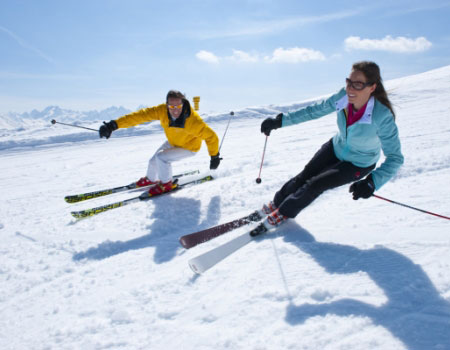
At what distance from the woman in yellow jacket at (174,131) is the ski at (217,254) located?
224 cm

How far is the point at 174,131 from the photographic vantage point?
4.94 m

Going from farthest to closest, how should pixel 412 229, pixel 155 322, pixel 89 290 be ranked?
1. pixel 412 229
2. pixel 89 290
3. pixel 155 322

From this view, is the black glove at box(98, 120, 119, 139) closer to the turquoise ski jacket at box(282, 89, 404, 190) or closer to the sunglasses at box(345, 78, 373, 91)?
the turquoise ski jacket at box(282, 89, 404, 190)

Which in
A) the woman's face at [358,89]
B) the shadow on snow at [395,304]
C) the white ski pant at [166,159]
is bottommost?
the shadow on snow at [395,304]

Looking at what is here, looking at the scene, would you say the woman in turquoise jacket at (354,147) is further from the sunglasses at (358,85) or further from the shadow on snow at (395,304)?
the shadow on snow at (395,304)

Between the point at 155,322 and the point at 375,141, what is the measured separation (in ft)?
8.66

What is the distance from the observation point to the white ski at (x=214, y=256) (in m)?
2.54

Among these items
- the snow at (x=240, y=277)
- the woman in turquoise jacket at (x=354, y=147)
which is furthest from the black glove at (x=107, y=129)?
the woman in turquoise jacket at (x=354, y=147)

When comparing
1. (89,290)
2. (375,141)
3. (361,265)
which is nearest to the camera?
(361,265)

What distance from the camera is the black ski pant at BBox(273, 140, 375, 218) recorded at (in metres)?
2.93

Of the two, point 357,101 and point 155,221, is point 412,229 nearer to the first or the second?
point 357,101

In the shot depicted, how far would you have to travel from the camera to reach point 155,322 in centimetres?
201

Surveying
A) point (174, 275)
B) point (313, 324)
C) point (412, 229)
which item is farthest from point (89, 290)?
point (412, 229)

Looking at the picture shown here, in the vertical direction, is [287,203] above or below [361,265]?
above
